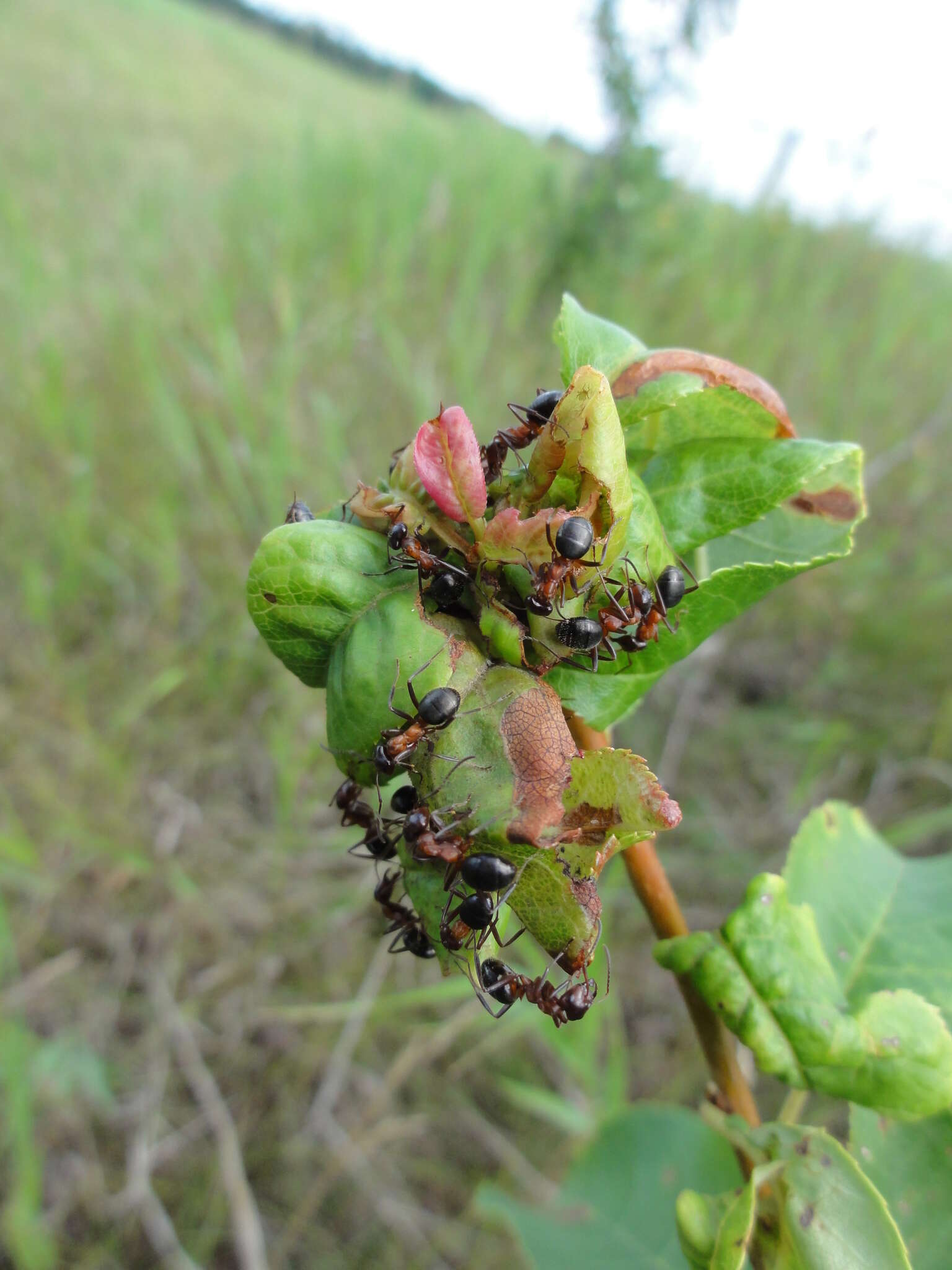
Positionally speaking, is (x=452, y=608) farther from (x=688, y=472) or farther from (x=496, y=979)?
(x=496, y=979)

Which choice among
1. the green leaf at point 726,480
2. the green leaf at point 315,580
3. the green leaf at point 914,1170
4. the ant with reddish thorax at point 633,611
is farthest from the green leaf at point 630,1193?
the green leaf at point 315,580

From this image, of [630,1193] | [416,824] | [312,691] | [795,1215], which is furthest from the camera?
[312,691]

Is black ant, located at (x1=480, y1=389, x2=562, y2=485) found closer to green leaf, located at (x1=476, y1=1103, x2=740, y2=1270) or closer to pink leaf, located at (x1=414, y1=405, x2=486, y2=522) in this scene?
pink leaf, located at (x1=414, y1=405, x2=486, y2=522)

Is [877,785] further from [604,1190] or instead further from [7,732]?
[7,732]

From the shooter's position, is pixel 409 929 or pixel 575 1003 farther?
pixel 575 1003

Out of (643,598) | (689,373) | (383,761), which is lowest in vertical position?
(383,761)

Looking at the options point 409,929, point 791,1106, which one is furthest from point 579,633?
point 791,1106

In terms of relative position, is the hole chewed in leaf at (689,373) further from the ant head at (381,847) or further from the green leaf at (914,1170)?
the green leaf at (914,1170)
